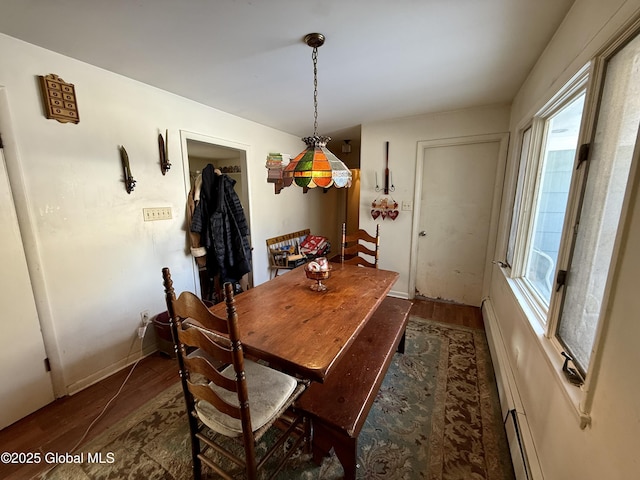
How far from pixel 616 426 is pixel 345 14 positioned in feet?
6.09

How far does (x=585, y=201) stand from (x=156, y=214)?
2.74 meters

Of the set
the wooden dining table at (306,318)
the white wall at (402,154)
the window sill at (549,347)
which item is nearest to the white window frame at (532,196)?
the window sill at (549,347)

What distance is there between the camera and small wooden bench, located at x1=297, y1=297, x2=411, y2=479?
108cm

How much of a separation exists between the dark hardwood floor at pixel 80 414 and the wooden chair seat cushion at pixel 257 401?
0.99 metres

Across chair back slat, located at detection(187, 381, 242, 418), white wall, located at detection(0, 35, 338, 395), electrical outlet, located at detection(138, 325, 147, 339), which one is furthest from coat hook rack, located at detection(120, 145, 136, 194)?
chair back slat, located at detection(187, 381, 242, 418)

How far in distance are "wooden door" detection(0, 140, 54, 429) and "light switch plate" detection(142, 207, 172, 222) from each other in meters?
0.70

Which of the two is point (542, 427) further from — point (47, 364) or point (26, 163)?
point (26, 163)

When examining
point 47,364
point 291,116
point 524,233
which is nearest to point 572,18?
point 524,233

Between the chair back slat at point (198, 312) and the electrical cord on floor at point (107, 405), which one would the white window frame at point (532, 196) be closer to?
the chair back slat at point (198, 312)

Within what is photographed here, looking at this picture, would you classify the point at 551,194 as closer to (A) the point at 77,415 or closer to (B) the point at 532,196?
(B) the point at 532,196

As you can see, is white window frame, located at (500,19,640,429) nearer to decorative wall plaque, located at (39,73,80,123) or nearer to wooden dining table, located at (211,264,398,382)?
wooden dining table, located at (211,264,398,382)

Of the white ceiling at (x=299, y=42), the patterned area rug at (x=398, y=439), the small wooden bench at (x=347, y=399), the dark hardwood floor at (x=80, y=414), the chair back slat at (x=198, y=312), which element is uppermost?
the white ceiling at (x=299, y=42)

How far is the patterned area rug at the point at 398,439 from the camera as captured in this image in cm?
124

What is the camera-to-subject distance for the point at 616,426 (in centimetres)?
67
